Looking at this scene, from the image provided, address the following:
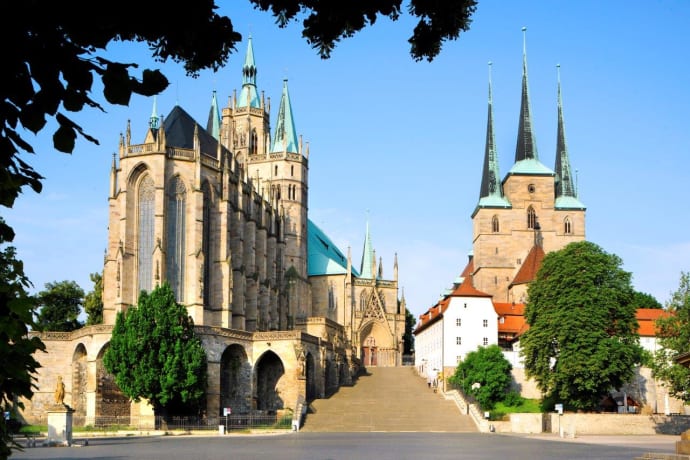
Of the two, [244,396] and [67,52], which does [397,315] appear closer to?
[244,396]

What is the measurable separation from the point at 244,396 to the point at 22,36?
206 feet

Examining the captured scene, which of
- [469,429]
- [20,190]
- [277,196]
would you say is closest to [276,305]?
[277,196]

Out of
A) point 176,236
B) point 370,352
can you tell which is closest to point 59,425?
point 176,236

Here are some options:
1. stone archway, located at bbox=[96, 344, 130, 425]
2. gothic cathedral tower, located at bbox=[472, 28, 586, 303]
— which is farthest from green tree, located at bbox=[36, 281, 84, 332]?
gothic cathedral tower, located at bbox=[472, 28, 586, 303]

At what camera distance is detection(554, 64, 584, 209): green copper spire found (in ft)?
345

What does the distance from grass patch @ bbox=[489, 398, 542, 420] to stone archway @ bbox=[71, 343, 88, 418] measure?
26928 millimetres

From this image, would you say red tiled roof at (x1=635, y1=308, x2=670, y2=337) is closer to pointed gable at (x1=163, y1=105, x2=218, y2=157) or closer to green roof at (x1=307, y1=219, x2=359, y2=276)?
green roof at (x1=307, y1=219, x2=359, y2=276)

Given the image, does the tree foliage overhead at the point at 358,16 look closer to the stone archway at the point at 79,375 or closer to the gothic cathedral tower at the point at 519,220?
the stone archway at the point at 79,375

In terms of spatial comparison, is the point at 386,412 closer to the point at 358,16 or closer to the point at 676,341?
the point at 676,341

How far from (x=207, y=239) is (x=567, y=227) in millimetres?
46898

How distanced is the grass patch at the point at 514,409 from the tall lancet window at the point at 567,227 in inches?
1425

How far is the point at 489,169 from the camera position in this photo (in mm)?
107188

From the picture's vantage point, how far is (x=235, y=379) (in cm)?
6706

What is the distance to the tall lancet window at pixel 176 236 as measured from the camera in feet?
224
